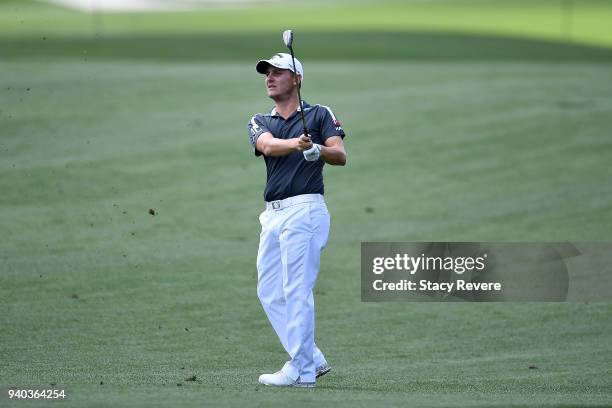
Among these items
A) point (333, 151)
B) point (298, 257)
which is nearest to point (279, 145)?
point (333, 151)

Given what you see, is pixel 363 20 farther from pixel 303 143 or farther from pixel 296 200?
pixel 303 143

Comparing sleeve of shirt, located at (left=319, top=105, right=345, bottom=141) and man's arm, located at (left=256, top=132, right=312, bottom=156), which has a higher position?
sleeve of shirt, located at (left=319, top=105, right=345, bottom=141)

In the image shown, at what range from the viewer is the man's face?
30.3 feet

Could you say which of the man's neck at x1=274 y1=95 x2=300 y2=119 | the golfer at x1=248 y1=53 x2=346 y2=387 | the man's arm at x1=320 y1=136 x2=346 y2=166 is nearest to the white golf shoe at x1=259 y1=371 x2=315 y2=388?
the golfer at x1=248 y1=53 x2=346 y2=387

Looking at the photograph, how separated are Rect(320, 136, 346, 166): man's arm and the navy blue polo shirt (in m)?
0.06

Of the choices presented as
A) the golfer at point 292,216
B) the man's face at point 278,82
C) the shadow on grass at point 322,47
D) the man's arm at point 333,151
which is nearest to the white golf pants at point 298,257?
the golfer at point 292,216

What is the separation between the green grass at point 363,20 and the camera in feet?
162

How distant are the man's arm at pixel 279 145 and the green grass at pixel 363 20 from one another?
35217 millimetres

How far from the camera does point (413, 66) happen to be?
32.6 meters

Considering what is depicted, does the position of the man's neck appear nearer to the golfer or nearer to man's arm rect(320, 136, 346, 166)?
the golfer

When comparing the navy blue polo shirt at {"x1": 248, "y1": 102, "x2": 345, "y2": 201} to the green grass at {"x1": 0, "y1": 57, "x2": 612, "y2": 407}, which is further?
the green grass at {"x1": 0, "y1": 57, "x2": 612, "y2": 407}

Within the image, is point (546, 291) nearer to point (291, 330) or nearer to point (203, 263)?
point (203, 263)

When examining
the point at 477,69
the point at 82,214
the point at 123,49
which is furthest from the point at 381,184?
the point at 123,49

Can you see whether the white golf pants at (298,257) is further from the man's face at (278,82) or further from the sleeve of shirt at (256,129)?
the man's face at (278,82)
